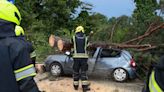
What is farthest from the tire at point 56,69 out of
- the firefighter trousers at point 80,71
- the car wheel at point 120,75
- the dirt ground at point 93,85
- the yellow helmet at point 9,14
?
the yellow helmet at point 9,14

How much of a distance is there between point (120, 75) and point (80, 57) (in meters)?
2.11

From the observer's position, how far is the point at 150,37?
51.7 ft

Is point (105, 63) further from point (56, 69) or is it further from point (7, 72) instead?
point (7, 72)

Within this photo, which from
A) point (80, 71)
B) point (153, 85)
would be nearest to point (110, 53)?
point (80, 71)

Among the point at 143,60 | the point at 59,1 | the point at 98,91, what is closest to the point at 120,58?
the point at 143,60

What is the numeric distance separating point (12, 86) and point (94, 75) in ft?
40.4

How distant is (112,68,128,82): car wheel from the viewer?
15.3m

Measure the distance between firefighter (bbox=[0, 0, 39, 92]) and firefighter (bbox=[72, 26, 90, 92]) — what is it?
10005mm

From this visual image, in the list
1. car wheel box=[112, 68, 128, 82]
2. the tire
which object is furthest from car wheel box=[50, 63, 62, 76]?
car wheel box=[112, 68, 128, 82]

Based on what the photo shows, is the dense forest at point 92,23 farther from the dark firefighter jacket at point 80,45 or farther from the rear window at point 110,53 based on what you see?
the dark firefighter jacket at point 80,45

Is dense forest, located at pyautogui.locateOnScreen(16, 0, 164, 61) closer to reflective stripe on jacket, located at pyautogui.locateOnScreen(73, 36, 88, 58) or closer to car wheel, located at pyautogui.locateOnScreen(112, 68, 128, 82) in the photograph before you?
car wheel, located at pyautogui.locateOnScreen(112, 68, 128, 82)

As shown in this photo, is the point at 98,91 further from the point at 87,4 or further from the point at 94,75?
the point at 87,4

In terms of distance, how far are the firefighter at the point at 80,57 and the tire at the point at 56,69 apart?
234cm

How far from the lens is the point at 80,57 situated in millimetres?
13891
